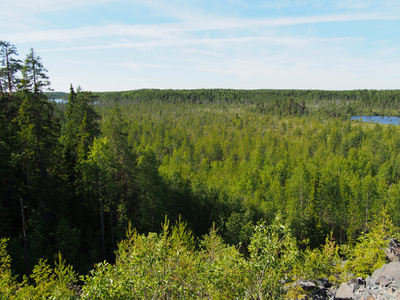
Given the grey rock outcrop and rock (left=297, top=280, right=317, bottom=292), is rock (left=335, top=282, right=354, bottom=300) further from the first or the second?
rock (left=297, top=280, right=317, bottom=292)

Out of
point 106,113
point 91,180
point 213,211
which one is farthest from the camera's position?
point 106,113

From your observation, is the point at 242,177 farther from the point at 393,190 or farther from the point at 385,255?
the point at 385,255

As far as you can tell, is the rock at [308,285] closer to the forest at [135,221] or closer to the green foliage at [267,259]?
the forest at [135,221]

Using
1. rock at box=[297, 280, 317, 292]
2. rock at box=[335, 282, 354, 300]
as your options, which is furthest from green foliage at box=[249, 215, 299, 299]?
rock at box=[297, 280, 317, 292]

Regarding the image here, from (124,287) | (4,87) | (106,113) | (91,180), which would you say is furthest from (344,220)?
(106,113)

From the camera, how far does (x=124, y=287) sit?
7410 millimetres

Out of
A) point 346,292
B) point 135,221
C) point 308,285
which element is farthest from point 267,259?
point 135,221

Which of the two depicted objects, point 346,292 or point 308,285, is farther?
point 308,285

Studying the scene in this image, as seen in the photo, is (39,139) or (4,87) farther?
(4,87)

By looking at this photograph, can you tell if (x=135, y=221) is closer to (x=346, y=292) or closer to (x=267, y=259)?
(x=346, y=292)

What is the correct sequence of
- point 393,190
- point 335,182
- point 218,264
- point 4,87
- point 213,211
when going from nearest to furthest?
1. point 218,264
2. point 4,87
3. point 213,211
4. point 393,190
5. point 335,182

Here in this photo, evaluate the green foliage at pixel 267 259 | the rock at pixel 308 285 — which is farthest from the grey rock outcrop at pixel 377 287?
the green foliage at pixel 267 259

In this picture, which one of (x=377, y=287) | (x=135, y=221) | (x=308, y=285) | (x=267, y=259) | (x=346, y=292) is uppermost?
(x=267, y=259)

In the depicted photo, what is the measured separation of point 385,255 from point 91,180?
26.4 metres
